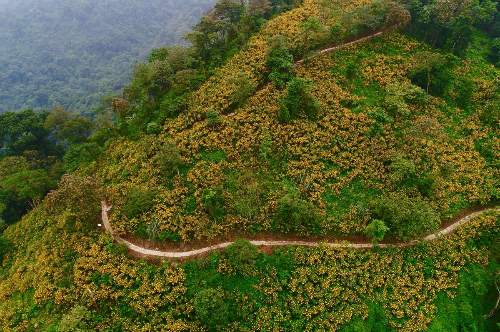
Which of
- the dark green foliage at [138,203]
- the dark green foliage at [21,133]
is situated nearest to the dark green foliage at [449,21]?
the dark green foliage at [138,203]

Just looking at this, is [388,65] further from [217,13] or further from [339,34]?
[217,13]

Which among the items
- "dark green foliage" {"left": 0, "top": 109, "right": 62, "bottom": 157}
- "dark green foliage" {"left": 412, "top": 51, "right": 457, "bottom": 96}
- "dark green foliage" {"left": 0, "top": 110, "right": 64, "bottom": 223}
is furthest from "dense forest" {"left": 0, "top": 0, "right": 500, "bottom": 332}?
"dark green foliage" {"left": 0, "top": 109, "right": 62, "bottom": 157}

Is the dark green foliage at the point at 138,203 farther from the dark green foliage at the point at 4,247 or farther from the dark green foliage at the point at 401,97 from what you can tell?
the dark green foliage at the point at 401,97

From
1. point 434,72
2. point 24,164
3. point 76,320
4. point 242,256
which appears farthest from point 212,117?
point 24,164

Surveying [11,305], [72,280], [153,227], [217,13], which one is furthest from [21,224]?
[217,13]

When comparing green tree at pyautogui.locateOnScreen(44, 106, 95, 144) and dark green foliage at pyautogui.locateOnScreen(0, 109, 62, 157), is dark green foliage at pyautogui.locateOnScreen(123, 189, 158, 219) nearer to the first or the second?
green tree at pyautogui.locateOnScreen(44, 106, 95, 144)

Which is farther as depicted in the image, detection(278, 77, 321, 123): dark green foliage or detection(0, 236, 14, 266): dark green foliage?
detection(0, 236, 14, 266): dark green foliage
